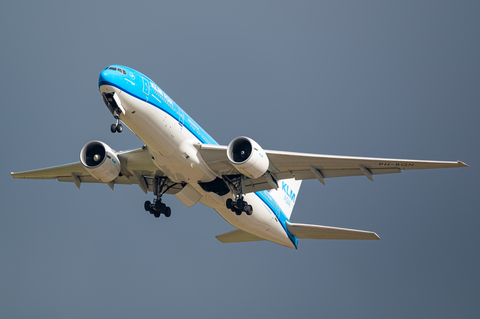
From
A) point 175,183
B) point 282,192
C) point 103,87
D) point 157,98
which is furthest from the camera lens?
point 282,192

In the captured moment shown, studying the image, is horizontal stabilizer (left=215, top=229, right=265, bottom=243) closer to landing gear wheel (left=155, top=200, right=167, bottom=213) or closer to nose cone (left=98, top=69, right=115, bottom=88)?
landing gear wheel (left=155, top=200, right=167, bottom=213)

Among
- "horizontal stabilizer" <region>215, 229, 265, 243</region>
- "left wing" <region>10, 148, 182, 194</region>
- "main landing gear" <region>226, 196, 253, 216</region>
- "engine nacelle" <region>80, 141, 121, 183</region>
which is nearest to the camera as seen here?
"engine nacelle" <region>80, 141, 121, 183</region>

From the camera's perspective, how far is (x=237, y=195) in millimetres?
22344

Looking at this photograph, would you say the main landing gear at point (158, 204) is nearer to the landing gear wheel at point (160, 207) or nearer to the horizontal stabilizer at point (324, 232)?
the landing gear wheel at point (160, 207)

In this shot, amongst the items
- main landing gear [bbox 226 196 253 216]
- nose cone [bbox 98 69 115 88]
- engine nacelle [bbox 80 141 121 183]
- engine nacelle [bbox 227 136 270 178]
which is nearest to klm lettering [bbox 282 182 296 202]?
main landing gear [bbox 226 196 253 216]

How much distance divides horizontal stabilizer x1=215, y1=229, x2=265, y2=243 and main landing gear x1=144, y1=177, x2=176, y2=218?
5.98 m

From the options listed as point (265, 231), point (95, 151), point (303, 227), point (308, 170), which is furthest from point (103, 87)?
point (303, 227)

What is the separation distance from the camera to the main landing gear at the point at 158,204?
23422mm

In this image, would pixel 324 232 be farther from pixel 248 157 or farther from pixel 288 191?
pixel 248 157

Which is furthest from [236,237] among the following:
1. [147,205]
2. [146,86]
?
[146,86]

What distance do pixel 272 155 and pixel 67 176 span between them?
Result: 11518 mm

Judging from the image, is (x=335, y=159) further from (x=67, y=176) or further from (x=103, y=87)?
(x=67, y=176)

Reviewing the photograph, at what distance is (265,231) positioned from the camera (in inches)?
1003

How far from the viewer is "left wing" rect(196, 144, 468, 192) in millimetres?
20031
